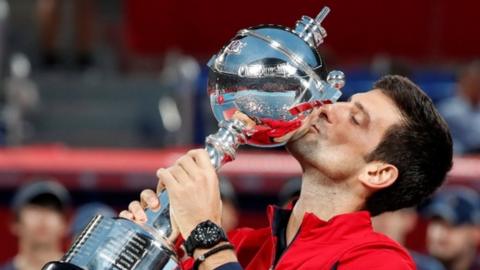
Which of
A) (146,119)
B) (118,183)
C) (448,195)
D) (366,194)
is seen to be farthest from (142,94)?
(366,194)

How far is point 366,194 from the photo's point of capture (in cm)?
340

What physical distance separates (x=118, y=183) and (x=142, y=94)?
2286 millimetres

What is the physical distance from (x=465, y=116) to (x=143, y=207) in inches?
238

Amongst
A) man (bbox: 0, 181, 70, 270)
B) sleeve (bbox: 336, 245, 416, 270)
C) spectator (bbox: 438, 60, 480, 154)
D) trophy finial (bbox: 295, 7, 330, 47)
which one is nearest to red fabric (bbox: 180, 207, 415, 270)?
sleeve (bbox: 336, 245, 416, 270)

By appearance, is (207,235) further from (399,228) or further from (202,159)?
(399,228)

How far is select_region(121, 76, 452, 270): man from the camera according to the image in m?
3.24

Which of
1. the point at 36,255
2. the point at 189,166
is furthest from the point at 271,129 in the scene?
the point at 36,255

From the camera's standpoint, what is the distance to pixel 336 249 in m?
3.22

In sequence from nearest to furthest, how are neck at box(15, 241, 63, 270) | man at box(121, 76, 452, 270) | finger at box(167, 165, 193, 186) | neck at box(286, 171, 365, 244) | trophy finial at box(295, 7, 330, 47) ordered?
Result: finger at box(167, 165, 193, 186) → trophy finial at box(295, 7, 330, 47) → man at box(121, 76, 452, 270) → neck at box(286, 171, 365, 244) → neck at box(15, 241, 63, 270)

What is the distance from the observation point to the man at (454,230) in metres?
7.02

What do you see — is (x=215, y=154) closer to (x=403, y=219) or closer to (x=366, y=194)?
(x=366, y=194)

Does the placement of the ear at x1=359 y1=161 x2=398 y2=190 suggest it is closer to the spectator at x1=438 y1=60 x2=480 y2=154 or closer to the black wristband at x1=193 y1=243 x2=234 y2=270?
the black wristband at x1=193 y1=243 x2=234 y2=270

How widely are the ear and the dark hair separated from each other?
13 mm

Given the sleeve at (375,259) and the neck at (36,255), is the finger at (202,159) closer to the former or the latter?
the sleeve at (375,259)
